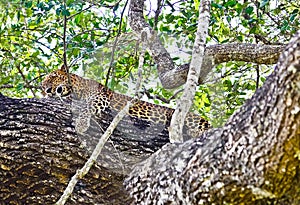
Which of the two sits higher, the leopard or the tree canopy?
the tree canopy

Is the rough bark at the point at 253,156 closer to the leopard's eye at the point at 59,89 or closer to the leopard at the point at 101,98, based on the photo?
the leopard at the point at 101,98

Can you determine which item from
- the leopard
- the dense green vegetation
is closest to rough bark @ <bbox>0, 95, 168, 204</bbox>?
the dense green vegetation

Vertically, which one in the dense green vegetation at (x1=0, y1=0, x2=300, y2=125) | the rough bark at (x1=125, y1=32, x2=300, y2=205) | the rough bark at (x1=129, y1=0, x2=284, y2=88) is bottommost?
the dense green vegetation at (x1=0, y1=0, x2=300, y2=125)

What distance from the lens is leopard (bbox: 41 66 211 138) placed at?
3.42m

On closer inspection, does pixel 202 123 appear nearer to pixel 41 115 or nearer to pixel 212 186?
pixel 41 115

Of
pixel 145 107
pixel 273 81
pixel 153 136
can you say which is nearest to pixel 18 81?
pixel 145 107

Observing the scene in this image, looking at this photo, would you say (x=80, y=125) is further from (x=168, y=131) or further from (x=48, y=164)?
(x=168, y=131)

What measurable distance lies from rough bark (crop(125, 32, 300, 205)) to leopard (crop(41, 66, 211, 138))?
70.1 inches

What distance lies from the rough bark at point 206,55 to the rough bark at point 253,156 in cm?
90

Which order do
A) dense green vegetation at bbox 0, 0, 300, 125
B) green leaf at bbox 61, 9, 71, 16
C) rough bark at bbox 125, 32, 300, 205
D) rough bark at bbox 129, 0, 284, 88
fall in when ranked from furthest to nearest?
dense green vegetation at bbox 0, 0, 300, 125
green leaf at bbox 61, 9, 71, 16
rough bark at bbox 129, 0, 284, 88
rough bark at bbox 125, 32, 300, 205

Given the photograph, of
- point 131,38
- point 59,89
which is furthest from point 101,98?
point 131,38

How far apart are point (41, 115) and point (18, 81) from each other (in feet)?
5.45

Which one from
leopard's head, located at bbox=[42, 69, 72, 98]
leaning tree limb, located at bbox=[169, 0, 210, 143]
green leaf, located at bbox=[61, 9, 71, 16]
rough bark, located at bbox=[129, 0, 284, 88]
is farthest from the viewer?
leopard's head, located at bbox=[42, 69, 72, 98]

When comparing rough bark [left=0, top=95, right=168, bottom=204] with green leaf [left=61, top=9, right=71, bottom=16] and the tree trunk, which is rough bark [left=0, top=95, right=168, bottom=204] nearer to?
the tree trunk
